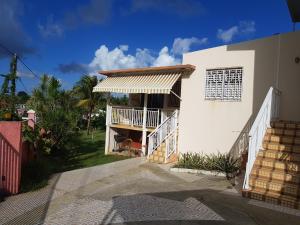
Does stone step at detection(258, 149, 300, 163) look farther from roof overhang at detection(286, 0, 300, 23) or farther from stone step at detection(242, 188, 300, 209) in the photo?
roof overhang at detection(286, 0, 300, 23)

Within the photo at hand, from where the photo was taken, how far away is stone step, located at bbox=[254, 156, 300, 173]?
10.6m

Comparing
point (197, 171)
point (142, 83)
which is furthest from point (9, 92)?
point (197, 171)

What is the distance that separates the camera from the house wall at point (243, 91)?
1396 centimetres

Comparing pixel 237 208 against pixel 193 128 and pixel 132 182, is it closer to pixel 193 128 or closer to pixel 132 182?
pixel 132 182

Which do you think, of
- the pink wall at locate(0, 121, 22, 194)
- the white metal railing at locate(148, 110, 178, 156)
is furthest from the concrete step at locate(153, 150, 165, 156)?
the pink wall at locate(0, 121, 22, 194)

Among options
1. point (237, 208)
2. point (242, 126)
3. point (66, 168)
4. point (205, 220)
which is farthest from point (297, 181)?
point (66, 168)

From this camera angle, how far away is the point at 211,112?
1639 cm

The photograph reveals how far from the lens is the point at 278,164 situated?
10906mm

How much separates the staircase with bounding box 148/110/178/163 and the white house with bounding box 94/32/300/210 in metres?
0.05

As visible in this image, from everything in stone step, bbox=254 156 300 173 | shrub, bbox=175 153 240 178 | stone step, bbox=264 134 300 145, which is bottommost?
shrub, bbox=175 153 240 178

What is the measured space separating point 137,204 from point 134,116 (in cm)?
1203

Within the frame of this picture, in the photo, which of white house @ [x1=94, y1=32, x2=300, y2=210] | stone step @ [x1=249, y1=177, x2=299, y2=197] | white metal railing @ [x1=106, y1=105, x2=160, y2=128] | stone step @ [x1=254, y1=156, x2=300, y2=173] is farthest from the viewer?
white metal railing @ [x1=106, y1=105, x2=160, y2=128]

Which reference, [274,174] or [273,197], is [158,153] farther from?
[273,197]

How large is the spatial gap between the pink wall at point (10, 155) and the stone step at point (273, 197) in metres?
7.54
